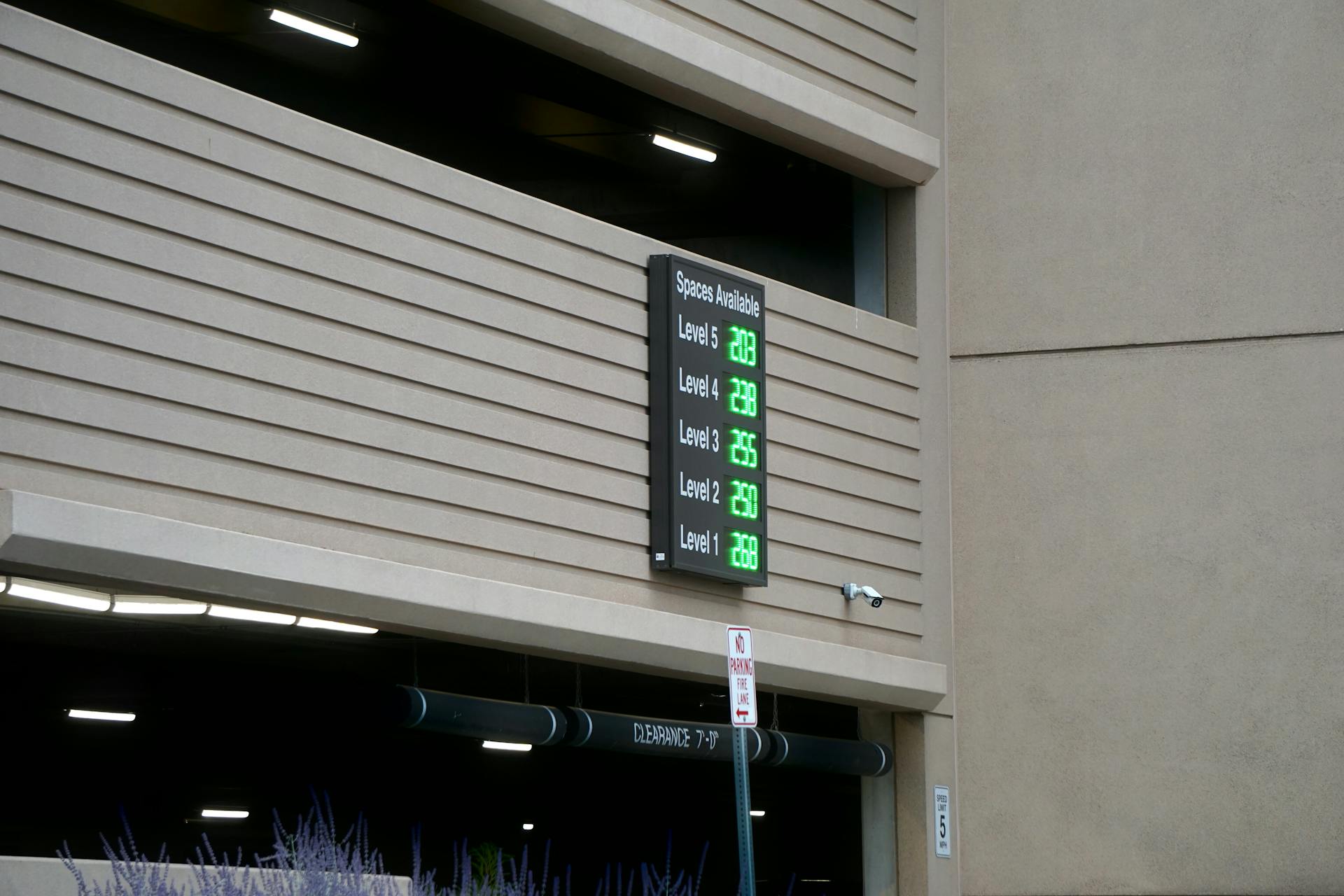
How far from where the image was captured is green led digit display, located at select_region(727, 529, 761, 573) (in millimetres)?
12930

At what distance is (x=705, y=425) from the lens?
13.0 m

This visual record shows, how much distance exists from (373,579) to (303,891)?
302 cm

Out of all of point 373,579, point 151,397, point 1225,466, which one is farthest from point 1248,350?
point 151,397

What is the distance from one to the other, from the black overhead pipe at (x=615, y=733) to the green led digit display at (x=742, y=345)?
2.78 meters

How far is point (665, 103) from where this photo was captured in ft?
50.3

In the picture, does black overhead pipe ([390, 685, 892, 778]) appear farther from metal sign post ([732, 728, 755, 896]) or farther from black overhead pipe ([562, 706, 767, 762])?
metal sign post ([732, 728, 755, 896])

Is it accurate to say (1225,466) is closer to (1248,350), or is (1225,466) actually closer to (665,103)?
(1248,350)

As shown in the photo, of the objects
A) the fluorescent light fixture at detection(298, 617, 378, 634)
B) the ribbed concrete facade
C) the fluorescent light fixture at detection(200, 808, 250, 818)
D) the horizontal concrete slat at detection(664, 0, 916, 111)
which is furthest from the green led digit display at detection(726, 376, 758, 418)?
the fluorescent light fixture at detection(200, 808, 250, 818)

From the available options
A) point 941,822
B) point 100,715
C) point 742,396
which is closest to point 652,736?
point 742,396

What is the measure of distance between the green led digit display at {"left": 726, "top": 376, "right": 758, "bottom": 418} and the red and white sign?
426 centimetres

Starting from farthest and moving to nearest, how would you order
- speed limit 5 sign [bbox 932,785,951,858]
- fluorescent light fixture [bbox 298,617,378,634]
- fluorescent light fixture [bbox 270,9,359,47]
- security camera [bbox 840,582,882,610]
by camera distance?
speed limit 5 sign [bbox 932,785,951,858], security camera [bbox 840,582,882,610], fluorescent light fixture [bbox 298,617,378,634], fluorescent light fixture [bbox 270,9,359,47]

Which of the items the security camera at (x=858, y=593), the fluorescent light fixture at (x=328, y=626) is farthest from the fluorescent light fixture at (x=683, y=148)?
the fluorescent light fixture at (x=328, y=626)

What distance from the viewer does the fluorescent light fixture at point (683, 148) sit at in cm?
1479

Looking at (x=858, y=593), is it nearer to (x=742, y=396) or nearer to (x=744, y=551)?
(x=744, y=551)
